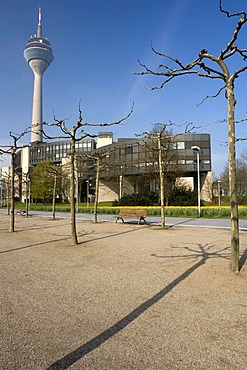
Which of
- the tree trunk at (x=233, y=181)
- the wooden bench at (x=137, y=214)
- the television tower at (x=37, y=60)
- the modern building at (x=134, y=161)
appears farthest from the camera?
the television tower at (x=37, y=60)

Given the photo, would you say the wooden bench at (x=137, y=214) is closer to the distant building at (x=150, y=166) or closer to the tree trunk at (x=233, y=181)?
the tree trunk at (x=233, y=181)

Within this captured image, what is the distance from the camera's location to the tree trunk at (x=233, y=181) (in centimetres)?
609

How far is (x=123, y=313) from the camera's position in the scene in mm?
4074

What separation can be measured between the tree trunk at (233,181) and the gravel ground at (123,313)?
0.43m

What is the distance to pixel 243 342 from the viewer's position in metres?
3.24

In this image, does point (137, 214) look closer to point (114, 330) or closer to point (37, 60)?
point (114, 330)

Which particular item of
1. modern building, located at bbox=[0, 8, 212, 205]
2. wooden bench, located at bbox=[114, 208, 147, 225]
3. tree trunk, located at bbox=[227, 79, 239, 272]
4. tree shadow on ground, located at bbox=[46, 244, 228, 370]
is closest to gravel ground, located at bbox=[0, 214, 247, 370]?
tree shadow on ground, located at bbox=[46, 244, 228, 370]

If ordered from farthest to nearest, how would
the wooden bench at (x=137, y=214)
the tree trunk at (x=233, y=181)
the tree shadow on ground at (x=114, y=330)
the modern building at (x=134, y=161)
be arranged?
1. the modern building at (x=134, y=161)
2. the wooden bench at (x=137, y=214)
3. the tree trunk at (x=233, y=181)
4. the tree shadow on ground at (x=114, y=330)

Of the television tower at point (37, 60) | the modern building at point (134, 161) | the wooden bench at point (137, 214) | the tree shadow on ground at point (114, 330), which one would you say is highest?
the television tower at point (37, 60)

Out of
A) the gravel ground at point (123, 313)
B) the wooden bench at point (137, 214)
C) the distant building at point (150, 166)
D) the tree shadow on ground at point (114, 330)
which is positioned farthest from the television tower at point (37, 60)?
the tree shadow on ground at point (114, 330)

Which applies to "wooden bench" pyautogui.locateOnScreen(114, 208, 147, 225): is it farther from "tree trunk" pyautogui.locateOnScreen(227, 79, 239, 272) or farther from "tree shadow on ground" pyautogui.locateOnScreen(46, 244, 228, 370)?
"tree trunk" pyautogui.locateOnScreen(227, 79, 239, 272)

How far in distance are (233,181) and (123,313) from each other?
3.68m

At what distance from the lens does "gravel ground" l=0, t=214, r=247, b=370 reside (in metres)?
2.96

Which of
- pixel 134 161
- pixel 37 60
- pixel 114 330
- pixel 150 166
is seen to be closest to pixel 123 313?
pixel 114 330
